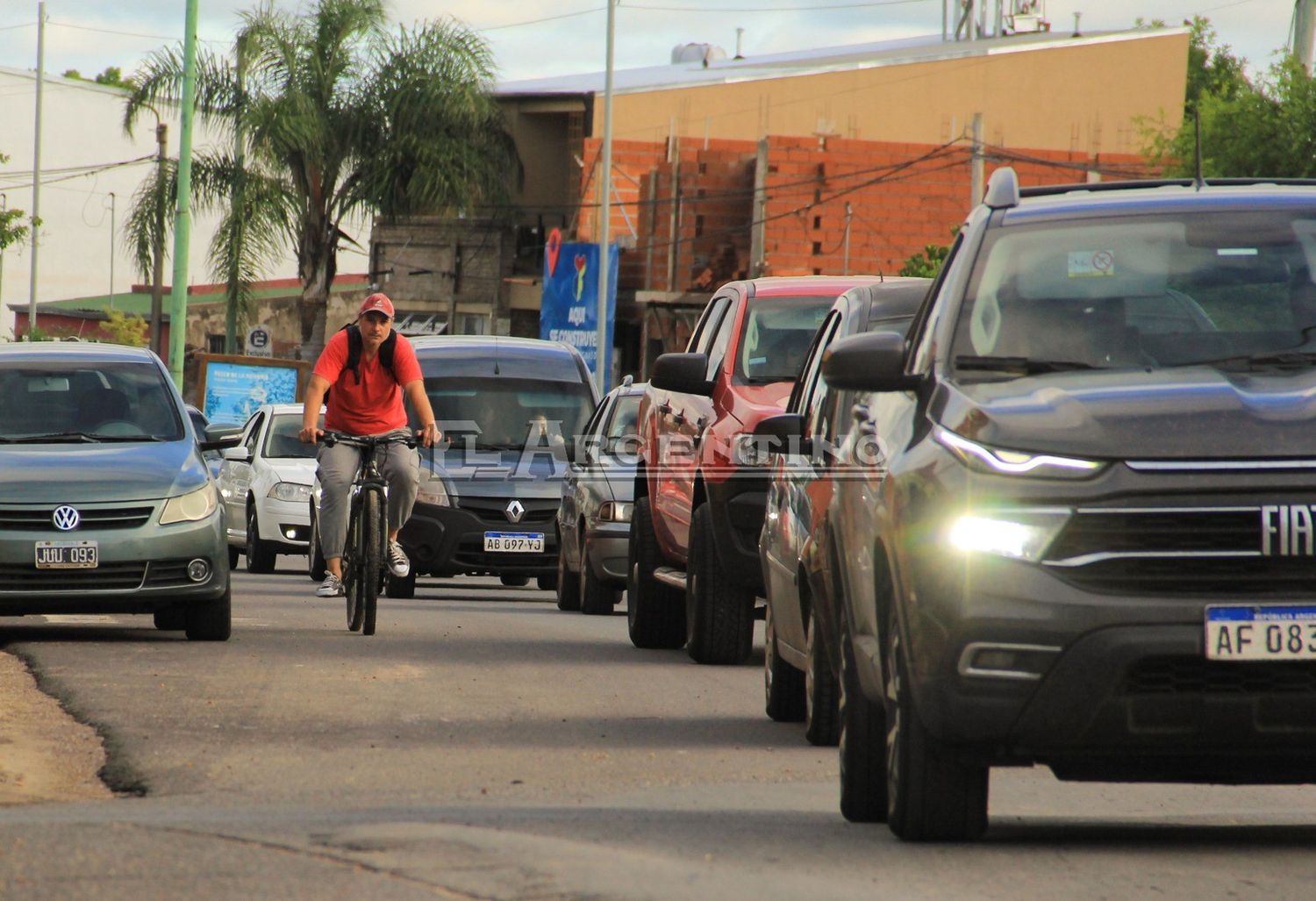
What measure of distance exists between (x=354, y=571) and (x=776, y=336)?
313 cm

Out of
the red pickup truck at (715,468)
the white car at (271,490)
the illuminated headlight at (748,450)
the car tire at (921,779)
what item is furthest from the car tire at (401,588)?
the car tire at (921,779)

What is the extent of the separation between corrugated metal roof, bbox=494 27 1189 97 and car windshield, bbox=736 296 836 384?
39689 millimetres

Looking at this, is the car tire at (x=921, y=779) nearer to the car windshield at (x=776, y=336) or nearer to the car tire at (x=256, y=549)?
the car windshield at (x=776, y=336)

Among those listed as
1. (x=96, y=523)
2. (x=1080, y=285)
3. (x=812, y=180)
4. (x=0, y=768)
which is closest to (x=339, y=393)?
(x=96, y=523)

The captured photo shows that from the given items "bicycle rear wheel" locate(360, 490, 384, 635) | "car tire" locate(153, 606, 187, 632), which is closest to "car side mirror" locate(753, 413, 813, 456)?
"bicycle rear wheel" locate(360, 490, 384, 635)

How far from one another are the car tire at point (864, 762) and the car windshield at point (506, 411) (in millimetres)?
12431

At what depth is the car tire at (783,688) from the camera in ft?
32.5

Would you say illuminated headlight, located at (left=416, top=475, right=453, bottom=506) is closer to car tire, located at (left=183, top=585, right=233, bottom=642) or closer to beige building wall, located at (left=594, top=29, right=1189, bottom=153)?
car tire, located at (left=183, top=585, right=233, bottom=642)

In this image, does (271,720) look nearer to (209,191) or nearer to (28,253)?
(209,191)

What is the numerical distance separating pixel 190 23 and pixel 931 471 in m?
31.4

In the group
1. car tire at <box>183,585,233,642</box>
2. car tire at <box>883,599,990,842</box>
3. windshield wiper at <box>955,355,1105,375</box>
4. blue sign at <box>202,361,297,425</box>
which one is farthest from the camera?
blue sign at <box>202,361,297,425</box>

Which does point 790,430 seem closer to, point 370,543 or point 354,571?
Answer: point 370,543

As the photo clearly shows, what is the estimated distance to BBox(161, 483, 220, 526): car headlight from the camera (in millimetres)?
12984

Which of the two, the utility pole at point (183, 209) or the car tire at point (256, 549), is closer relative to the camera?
the car tire at point (256, 549)
